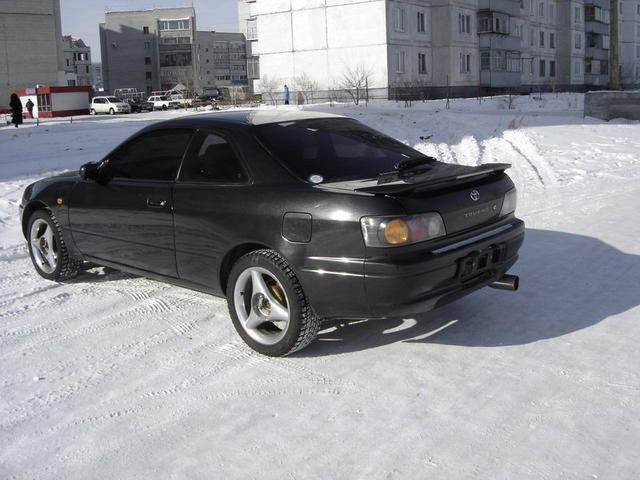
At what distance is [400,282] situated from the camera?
402 centimetres

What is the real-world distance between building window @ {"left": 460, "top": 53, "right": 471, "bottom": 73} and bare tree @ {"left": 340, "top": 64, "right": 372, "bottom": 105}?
1030cm

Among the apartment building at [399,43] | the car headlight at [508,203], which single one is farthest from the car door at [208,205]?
the apartment building at [399,43]

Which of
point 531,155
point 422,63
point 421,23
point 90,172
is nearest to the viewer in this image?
point 90,172

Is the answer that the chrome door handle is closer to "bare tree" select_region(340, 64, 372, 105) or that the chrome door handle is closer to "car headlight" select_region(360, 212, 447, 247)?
"car headlight" select_region(360, 212, 447, 247)

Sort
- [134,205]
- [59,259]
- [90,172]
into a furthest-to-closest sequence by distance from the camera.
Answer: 1. [59,259]
2. [90,172]
3. [134,205]

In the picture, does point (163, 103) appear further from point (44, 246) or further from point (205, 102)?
point (44, 246)

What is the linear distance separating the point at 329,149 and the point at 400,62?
46881 mm

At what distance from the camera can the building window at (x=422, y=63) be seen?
52.5 meters

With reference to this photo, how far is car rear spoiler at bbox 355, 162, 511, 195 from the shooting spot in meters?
4.12

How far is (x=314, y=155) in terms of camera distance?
4.77 m

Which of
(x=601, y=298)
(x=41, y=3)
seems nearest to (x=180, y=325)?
(x=601, y=298)

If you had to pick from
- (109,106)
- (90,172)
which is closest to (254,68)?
A: (109,106)

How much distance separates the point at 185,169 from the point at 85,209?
127 cm

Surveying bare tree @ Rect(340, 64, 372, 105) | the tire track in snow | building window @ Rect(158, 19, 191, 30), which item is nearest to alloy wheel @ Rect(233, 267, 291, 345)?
the tire track in snow
